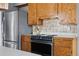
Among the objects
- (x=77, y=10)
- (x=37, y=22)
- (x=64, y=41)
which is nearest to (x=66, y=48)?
(x=64, y=41)

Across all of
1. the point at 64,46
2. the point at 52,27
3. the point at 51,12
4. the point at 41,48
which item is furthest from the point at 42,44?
the point at 51,12

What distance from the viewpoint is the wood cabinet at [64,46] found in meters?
2.64

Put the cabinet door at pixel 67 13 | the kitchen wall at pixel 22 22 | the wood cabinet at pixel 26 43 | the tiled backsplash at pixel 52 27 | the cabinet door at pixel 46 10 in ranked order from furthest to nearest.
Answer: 1. the kitchen wall at pixel 22 22
2. the wood cabinet at pixel 26 43
3. the cabinet door at pixel 46 10
4. the tiled backsplash at pixel 52 27
5. the cabinet door at pixel 67 13

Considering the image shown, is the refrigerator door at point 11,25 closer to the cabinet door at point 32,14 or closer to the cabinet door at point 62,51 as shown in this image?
the cabinet door at point 32,14

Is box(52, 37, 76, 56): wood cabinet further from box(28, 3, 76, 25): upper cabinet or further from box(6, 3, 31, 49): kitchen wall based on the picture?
box(6, 3, 31, 49): kitchen wall

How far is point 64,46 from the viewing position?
2.71 m

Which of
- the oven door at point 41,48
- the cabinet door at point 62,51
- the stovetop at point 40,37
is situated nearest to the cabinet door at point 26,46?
the oven door at point 41,48

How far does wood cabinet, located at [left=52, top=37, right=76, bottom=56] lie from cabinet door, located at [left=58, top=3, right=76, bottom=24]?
0.36 meters

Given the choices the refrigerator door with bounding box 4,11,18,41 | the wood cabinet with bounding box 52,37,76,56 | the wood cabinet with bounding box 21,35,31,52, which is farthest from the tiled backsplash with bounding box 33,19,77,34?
the refrigerator door with bounding box 4,11,18,41

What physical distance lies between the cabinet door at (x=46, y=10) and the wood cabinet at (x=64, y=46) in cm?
58

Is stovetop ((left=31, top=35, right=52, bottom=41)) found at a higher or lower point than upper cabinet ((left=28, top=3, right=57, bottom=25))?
lower

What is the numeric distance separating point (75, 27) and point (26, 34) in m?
1.15

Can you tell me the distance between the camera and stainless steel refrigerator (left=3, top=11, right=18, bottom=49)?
345 centimetres

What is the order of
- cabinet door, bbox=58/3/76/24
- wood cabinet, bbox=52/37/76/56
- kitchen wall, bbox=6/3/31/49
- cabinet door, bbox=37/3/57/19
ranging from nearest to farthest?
wood cabinet, bbox=52/37/76/56 → cabinet door, bbox=58/3/76/24 → cabinet door, bbox=37/3/57/19 → kitchen wall, bbox=6/3/31/49
